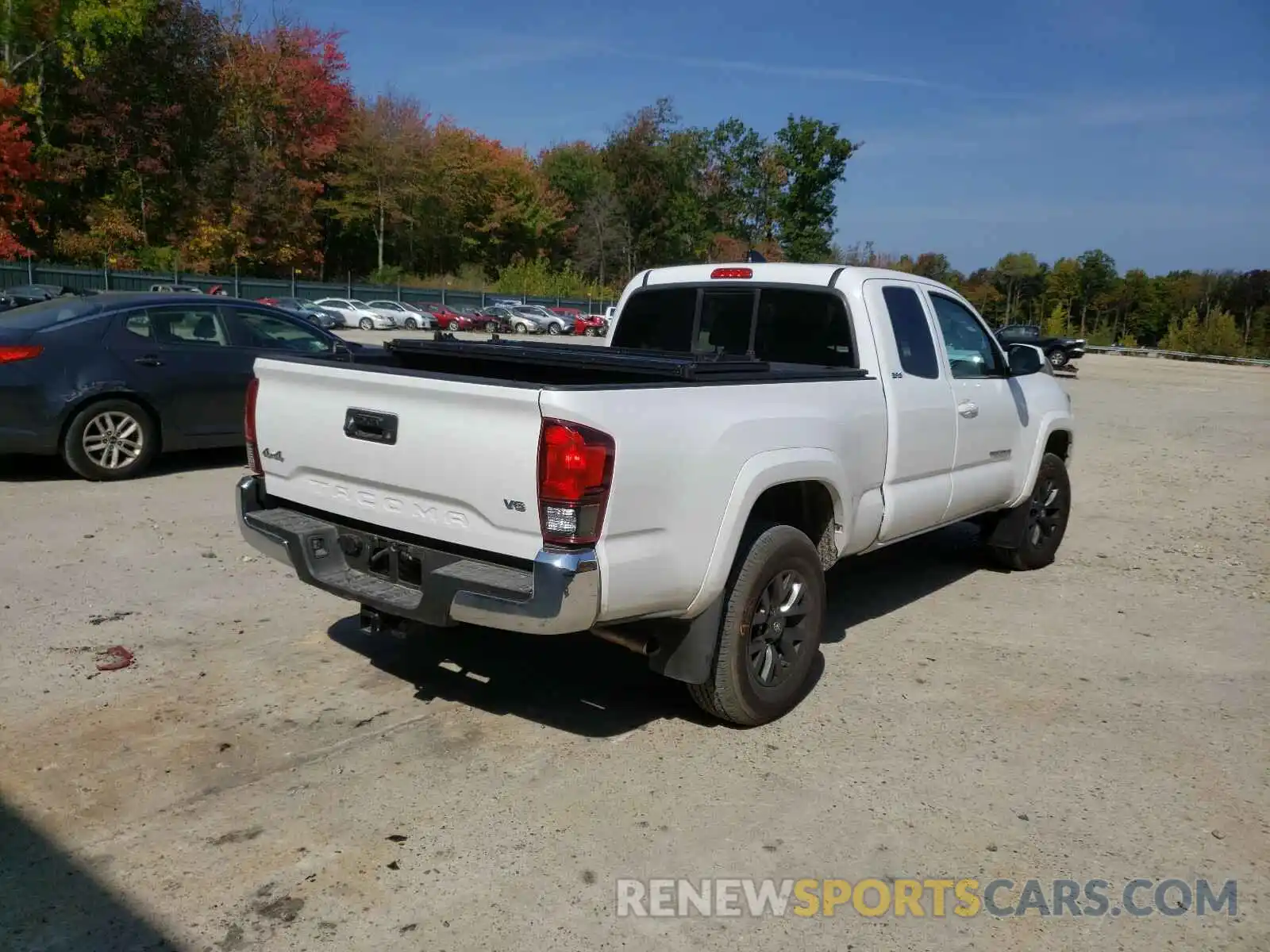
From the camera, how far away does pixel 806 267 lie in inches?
210

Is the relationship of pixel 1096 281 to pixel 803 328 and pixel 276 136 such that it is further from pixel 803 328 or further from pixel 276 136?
pixel 803 328

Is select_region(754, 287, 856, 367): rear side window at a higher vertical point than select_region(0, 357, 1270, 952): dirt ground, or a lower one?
higher

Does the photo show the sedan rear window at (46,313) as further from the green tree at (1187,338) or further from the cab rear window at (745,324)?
the green tree at (1187,338)

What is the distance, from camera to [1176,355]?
53531mm

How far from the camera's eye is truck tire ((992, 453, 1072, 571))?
6.93m

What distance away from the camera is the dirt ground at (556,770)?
119 inches

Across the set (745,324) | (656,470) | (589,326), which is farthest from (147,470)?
(589,326)

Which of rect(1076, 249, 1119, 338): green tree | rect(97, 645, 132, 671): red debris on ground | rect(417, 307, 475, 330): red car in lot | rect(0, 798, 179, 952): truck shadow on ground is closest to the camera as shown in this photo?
rect(0, 798, 179, 952): truck shadow on ground

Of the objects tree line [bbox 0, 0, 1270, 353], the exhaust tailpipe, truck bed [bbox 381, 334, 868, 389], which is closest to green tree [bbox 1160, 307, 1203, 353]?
tree line [bbox 0, 0, 1270, 353]

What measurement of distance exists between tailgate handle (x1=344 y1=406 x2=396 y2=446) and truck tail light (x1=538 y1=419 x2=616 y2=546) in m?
0.75

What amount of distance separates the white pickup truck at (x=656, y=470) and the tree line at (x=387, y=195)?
3668cm

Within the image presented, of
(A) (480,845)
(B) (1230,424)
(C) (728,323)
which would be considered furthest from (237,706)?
(B) (1230,424)

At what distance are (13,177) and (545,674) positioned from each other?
48.2m
